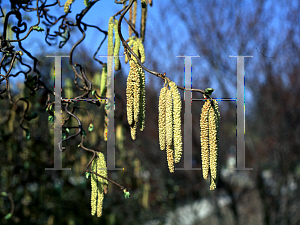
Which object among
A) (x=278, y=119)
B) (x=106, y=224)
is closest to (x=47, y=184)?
(x=106, y=224)

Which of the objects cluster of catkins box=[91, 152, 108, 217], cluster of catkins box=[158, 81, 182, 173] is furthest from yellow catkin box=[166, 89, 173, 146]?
cluster of catkins box=[91, 152, 108, 217]

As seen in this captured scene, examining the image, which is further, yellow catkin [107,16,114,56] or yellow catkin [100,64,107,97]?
yellow catkin [100,64,107,97]

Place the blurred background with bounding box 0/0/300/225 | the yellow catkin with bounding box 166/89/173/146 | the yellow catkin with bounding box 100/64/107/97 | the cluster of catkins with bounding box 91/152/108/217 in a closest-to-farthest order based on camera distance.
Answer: the yellow catkin with bounding box 166/89/173/146 → the cluster of catkins with bounding box 91/152/108/217 → the yellow catkin with bounding box 100/64/107/97 → the blurred background with bounding box 0/0/300/225

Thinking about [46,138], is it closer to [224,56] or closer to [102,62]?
A: [102,62]

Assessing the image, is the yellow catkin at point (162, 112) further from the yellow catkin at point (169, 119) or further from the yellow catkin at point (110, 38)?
the yellow catkin at point (110, 38)

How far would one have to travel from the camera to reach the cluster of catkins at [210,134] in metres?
0.63

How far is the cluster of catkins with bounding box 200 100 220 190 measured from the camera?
63 centimetres

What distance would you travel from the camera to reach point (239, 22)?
2.59 m

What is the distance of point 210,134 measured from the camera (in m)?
0.64

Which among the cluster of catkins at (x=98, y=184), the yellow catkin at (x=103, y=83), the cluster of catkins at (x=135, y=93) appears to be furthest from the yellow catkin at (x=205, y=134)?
the yellow catkin at (x=103, y=83)

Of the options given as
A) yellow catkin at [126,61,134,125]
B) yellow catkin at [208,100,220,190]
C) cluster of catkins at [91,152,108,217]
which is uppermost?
yellow catkin at [126,61,134,125]

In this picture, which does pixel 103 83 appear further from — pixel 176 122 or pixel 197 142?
pixel 197 142

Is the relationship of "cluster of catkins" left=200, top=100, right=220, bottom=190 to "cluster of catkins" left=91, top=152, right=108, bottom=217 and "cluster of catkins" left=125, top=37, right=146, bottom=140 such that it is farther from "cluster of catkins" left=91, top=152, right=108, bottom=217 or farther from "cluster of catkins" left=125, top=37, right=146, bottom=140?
"cluster of catkins" left=91, top=152, right=108, bottom=217

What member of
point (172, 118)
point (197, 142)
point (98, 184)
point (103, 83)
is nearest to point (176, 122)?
point (172, 118)
